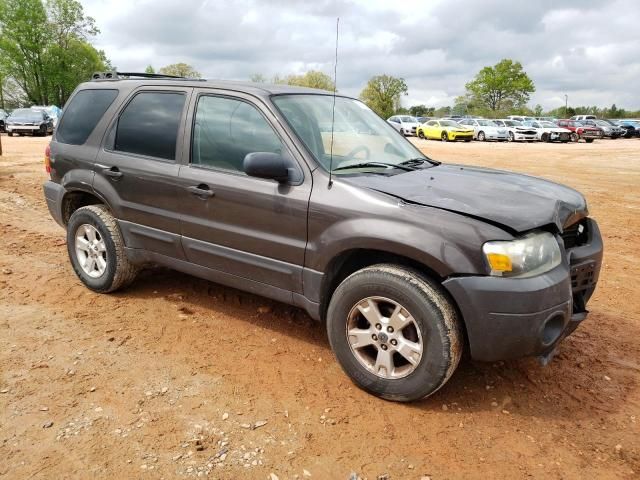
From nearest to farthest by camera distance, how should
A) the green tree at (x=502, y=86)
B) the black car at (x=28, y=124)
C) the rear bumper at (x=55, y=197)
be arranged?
the rear bumper at (x=55, y=197), the black car at (x=28, y=124), the green tree at (x=502, y=86)

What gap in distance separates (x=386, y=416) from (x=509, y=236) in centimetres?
123

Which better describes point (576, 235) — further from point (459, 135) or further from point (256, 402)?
point (459, 135)

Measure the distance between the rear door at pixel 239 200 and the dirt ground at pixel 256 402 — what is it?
24.9 inches

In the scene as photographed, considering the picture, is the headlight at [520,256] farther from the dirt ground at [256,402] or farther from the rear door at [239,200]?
the rear door at [239,200]

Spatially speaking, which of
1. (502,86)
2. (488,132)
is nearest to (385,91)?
(502,86)

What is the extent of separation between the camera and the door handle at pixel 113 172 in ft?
14.0

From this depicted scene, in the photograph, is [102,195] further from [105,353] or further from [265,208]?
[265,208]

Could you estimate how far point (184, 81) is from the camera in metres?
4.18

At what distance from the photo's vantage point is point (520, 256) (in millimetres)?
2811

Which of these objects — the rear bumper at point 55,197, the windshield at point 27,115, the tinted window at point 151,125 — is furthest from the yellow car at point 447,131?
the tinted window at point 151,125

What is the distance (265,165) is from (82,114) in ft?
7.94

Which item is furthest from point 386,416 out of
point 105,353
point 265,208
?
point 105,353

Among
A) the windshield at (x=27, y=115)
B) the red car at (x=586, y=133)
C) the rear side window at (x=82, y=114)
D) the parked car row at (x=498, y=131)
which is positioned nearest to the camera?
the rear side window at (x=82, y=114)

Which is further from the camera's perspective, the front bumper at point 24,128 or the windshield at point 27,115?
the windshield at point 27,115
